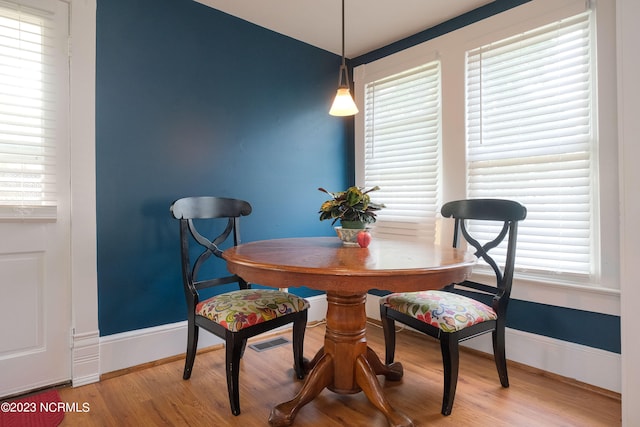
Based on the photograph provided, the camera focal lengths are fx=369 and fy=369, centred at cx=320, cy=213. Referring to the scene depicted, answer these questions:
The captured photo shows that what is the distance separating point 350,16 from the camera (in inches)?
107

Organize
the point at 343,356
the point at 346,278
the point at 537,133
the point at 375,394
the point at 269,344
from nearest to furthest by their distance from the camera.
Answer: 1. the point at 346,278
2. the point at 375,394
3. the point at 343,356
4. the point at 537,133
5. the point at 269,344

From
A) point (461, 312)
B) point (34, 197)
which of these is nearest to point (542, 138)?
point (461, 312)

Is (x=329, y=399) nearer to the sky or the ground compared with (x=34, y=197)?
nearer to the ground

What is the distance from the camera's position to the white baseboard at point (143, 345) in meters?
2.16

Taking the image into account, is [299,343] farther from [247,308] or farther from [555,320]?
[555,320]

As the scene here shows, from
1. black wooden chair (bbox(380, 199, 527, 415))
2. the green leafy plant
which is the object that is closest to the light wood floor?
black wooden chair (bbox(380, 199, 527, 415))

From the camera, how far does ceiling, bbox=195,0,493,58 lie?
2535 millimetres

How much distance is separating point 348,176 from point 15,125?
245 centimetres

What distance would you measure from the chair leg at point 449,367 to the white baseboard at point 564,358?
33.4 inches

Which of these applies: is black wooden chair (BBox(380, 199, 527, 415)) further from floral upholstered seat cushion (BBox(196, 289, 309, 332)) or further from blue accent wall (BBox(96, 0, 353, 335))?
blue accent wall (BBox(96, 0, 353, 335))

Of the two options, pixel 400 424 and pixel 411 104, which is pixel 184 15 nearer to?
pixel 411 104

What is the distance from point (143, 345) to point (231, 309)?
878 millimetres

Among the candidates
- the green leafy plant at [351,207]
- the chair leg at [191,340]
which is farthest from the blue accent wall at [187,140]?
the green leafy plant at [351,207]

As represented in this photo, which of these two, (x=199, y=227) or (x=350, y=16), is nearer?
(x=199, y=227)
